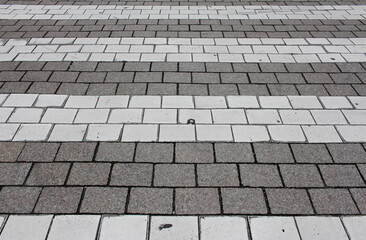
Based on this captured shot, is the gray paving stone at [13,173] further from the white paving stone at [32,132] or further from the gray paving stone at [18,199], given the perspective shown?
the white paving stone at [32,132]

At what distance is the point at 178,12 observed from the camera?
219 inches

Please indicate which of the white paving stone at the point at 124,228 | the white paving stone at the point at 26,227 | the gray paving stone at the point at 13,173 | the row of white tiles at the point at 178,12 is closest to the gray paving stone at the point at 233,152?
the white paving stone at the point at 124,228

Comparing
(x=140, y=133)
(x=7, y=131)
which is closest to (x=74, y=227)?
(x=140, y=133)

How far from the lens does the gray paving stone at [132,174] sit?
2498 mm

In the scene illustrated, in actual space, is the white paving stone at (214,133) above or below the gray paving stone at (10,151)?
below

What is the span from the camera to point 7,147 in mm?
2816

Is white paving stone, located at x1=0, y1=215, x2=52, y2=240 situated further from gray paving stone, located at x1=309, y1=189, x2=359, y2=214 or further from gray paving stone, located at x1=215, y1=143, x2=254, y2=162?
gray paving stone, located at x1=309, y1=189, x2=359, y2=214

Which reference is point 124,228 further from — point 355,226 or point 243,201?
point 355,226

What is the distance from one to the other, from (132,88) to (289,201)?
90.6 inches

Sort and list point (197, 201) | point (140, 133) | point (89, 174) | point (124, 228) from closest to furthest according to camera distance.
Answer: point (124, 228)
point (197, 201)
point (89, 174)
point (140, 133)

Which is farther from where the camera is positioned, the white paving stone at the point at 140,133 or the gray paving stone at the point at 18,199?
the white paving stone at the point at 140,133

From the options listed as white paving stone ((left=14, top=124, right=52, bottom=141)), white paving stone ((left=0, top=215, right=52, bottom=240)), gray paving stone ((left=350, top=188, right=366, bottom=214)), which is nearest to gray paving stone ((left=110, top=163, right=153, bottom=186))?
white paving stone ((left=0, top=215, right=52, bottom=240))

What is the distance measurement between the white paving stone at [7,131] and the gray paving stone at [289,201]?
2.70m

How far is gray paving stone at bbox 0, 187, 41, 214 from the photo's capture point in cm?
229
